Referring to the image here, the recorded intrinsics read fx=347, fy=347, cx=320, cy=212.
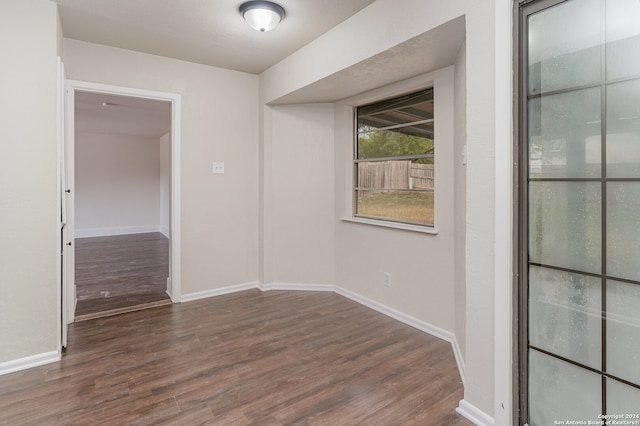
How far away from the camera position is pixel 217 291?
12.9 ft

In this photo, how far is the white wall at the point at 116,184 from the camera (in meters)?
7.98

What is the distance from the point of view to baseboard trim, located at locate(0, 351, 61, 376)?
2.31m

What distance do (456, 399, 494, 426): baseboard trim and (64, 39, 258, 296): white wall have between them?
281 cm

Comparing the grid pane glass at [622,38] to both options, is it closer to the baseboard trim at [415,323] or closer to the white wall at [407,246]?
the white wall at [407,246]

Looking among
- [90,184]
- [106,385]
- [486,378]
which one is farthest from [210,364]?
[90,184]

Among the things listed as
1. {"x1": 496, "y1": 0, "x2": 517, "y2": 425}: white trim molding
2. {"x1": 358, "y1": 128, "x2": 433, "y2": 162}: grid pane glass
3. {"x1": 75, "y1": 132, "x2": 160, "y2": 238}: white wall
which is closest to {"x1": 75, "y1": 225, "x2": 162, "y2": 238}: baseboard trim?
{"x1": 75, "y1": 132, "x2": 160, "y2": 238}: white wall

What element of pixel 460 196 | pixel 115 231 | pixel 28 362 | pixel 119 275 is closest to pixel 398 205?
pixel 460 196

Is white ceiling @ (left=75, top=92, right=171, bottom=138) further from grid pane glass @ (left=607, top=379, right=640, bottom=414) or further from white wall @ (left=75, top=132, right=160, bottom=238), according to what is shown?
grid pane glass @ (left=607, top=379, right=640, bottom=414)

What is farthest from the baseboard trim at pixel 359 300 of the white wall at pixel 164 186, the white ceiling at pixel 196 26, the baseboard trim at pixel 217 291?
the white wall at pixel 164 186

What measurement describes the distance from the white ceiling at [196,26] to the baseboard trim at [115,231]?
615 cm

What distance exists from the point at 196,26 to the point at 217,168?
1484mm

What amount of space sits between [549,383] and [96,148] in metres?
9.32

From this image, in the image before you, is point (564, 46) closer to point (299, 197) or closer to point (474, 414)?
point (474, 414)

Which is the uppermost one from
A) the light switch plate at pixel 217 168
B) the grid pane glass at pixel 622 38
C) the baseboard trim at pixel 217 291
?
the grid pane glass at pixel 622 38
